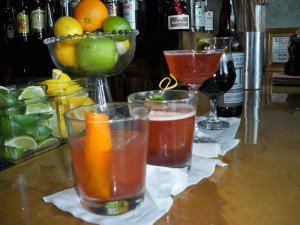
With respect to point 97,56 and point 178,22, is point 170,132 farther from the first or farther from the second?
point 178,22

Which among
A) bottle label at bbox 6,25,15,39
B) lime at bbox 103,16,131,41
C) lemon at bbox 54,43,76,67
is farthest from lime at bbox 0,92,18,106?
bottle label at bbox 6,25,15,39

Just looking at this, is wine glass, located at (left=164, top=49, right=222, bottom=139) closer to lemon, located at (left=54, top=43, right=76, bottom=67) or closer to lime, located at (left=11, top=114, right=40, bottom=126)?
lemon, located at (left=54, top=43, right=76, bottom=67)

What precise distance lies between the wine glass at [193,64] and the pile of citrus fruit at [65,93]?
0.18 metres

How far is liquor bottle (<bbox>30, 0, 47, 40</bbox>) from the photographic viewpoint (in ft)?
5.81

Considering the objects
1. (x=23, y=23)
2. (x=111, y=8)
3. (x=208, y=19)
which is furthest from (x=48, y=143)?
(x=23, y=23)

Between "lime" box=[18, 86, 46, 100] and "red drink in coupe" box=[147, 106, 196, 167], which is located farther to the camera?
"lime" box=[18, 86, 46, 100]

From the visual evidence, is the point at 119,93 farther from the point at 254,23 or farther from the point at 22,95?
the point at 22,95

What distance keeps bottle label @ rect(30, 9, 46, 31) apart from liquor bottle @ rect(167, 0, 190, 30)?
0.71 metres

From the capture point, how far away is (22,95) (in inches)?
24.9

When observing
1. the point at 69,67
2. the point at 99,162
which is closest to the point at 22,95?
the point at 69,67

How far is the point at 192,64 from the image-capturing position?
73cm

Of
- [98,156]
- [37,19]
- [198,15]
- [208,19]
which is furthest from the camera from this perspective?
[37,19]

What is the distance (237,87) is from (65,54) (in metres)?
0.45

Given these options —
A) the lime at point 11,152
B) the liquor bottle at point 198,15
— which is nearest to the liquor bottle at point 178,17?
the liquor bottle at point 198,15
